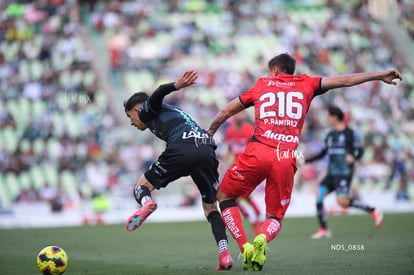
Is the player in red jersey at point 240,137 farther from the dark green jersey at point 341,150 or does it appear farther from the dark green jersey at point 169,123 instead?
the dark green jersey at point 169,123

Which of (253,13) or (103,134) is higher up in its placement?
(253,13)

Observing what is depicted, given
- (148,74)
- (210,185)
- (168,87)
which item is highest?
(148,74)

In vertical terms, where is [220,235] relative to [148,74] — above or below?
below

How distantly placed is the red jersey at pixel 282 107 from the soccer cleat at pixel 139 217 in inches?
56.3

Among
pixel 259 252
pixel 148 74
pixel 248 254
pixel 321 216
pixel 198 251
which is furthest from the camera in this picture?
pixel 148 74

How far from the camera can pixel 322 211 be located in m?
12.7

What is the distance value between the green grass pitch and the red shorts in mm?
771

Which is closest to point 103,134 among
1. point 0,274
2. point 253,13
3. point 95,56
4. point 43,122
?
point 43,122

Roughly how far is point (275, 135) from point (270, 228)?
1.01 meters

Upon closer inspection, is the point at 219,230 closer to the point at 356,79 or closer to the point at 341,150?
the point at 356,79

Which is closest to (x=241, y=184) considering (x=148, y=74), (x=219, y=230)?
(x=219, y=230)

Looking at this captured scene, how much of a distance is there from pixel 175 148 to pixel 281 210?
1.40 metres

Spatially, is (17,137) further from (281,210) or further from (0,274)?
(281,210)

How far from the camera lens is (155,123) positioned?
7.70 m
